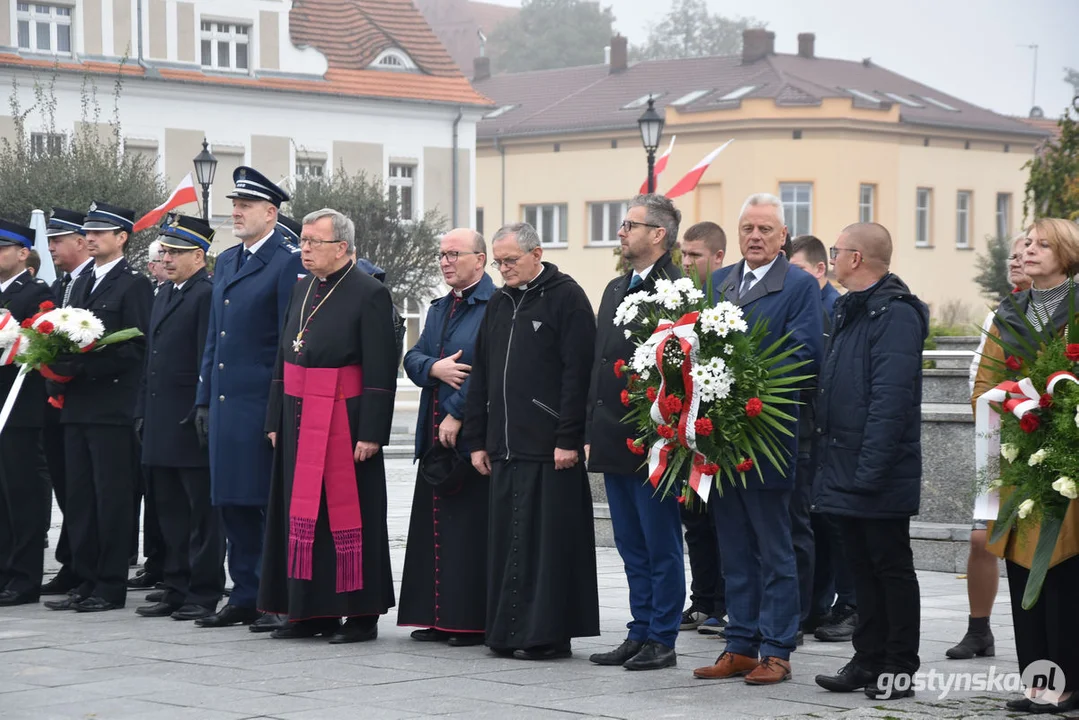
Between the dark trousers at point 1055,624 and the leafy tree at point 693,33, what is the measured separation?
9279cm

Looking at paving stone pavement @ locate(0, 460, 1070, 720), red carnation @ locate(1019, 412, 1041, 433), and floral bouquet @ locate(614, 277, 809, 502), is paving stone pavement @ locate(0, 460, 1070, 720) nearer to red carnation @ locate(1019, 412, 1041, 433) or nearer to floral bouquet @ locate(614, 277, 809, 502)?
floral bouquet @ locate(614, 277, 809, 502)

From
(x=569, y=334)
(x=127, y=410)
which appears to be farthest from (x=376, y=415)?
(x=127, y=410)

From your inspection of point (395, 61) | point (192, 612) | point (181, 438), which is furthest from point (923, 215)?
point (192, 612)

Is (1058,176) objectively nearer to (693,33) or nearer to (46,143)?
(46,143)

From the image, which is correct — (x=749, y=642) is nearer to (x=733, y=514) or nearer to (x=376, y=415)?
(x=733, y=514)

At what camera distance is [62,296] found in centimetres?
1149

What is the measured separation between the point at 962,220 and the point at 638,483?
4935cm

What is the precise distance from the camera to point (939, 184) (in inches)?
2136

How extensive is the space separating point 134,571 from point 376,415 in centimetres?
388

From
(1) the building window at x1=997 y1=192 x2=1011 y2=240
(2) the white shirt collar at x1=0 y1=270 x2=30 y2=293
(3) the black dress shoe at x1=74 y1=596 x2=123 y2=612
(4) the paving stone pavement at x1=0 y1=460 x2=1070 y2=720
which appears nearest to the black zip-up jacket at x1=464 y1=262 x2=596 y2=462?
(4) the paving stone pavement at x1=0 y1=460 x2=1070 y2=720

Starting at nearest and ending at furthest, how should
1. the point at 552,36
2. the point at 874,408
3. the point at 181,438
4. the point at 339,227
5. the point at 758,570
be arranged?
the point at 874,408
the point at 758,570
the point at 339,227
the point at 181,438
the point at 552,36

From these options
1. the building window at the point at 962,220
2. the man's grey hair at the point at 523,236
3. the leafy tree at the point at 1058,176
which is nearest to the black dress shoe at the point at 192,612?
the man's grey hair at the point at 523,236

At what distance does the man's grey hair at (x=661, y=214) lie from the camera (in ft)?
28.2

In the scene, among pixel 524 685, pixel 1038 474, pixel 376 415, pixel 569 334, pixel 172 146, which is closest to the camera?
pixel 1038 474
